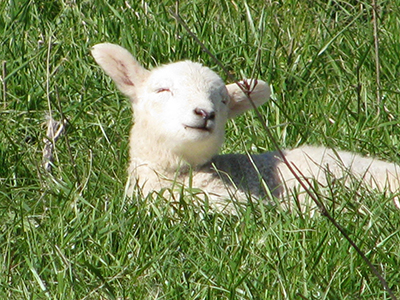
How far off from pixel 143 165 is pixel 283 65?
77.6 inches

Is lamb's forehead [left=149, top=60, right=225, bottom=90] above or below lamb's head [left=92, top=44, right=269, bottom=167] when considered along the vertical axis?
above

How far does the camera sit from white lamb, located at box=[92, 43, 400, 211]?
→ 515 centimetres

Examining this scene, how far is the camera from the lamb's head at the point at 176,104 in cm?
510

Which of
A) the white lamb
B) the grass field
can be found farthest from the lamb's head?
the grass field

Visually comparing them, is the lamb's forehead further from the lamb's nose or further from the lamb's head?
the lamb's nose

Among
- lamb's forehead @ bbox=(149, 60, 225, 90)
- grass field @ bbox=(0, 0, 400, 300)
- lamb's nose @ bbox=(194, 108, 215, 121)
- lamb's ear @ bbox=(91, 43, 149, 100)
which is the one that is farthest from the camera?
lamb's ear @ bbox=(91, 43, 149, 100)

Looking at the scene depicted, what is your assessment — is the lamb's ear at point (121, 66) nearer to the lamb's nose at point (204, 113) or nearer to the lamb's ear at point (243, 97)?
the lamb's ear at point (243, 97)

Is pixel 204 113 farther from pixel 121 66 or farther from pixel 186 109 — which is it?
pixel 121 66

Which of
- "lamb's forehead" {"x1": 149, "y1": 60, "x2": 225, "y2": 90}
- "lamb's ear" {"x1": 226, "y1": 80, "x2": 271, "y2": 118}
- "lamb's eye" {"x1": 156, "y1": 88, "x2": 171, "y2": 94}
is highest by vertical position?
"lamb's forehead" {"x1": 149, "y1": 60, "x2": 225, "y2": 90}

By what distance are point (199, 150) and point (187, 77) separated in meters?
0.45

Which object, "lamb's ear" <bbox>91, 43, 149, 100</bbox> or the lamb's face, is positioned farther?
"lamb's ear" <bbox>91, 43, 149, 100</bbox>

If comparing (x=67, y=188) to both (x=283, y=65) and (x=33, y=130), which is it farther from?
(x=283, y=65)

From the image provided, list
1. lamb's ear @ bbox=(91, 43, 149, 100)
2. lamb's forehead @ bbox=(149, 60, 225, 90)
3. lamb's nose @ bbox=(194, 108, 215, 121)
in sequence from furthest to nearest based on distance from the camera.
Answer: lamb's ear @ bbox=(91, 43, 149, 100)
lamb's forehead @ bbox=(149, 60, 225, 90)
lamb's nose @ bbox=(194, 108, 215, 121)

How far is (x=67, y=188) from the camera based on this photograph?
209 inches
